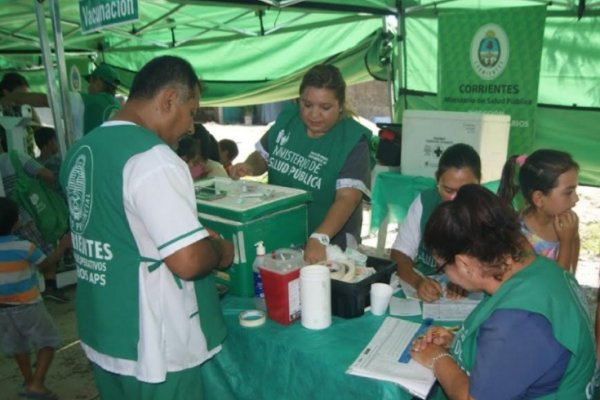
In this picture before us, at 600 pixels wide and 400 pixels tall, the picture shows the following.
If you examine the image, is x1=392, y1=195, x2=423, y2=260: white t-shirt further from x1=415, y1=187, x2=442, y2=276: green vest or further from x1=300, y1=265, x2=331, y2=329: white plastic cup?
x1=300, y1=265, x2=331, y2=329: white plastic cup

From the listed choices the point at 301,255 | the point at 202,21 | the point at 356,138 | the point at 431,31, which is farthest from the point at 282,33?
the point at 301,255

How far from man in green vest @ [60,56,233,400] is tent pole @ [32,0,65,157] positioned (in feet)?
5.58

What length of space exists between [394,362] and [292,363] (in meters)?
0.29

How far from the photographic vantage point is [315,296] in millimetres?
1481

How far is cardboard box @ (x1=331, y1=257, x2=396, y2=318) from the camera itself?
156 cm

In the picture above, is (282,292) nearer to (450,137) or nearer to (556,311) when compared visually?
(556,311)

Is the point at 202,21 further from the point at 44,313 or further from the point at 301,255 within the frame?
the point at 301,255

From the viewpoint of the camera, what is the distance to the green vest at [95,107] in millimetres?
3539

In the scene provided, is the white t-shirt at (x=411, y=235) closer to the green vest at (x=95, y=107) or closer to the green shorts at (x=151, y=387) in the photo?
the green shorts at (x=151, y=387)

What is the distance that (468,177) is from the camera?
198 cm

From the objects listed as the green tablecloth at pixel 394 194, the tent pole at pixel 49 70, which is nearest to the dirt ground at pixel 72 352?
the green tablecloth at pixel 394 194

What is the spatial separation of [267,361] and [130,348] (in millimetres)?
406

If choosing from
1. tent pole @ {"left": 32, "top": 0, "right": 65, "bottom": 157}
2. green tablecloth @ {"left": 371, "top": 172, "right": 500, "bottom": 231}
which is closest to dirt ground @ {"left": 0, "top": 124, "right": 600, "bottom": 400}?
green tablecloth @ {"left": 371, "top": 172, "right": 500, "bottom": 231}

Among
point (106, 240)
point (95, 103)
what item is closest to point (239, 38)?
point (95, 103)
